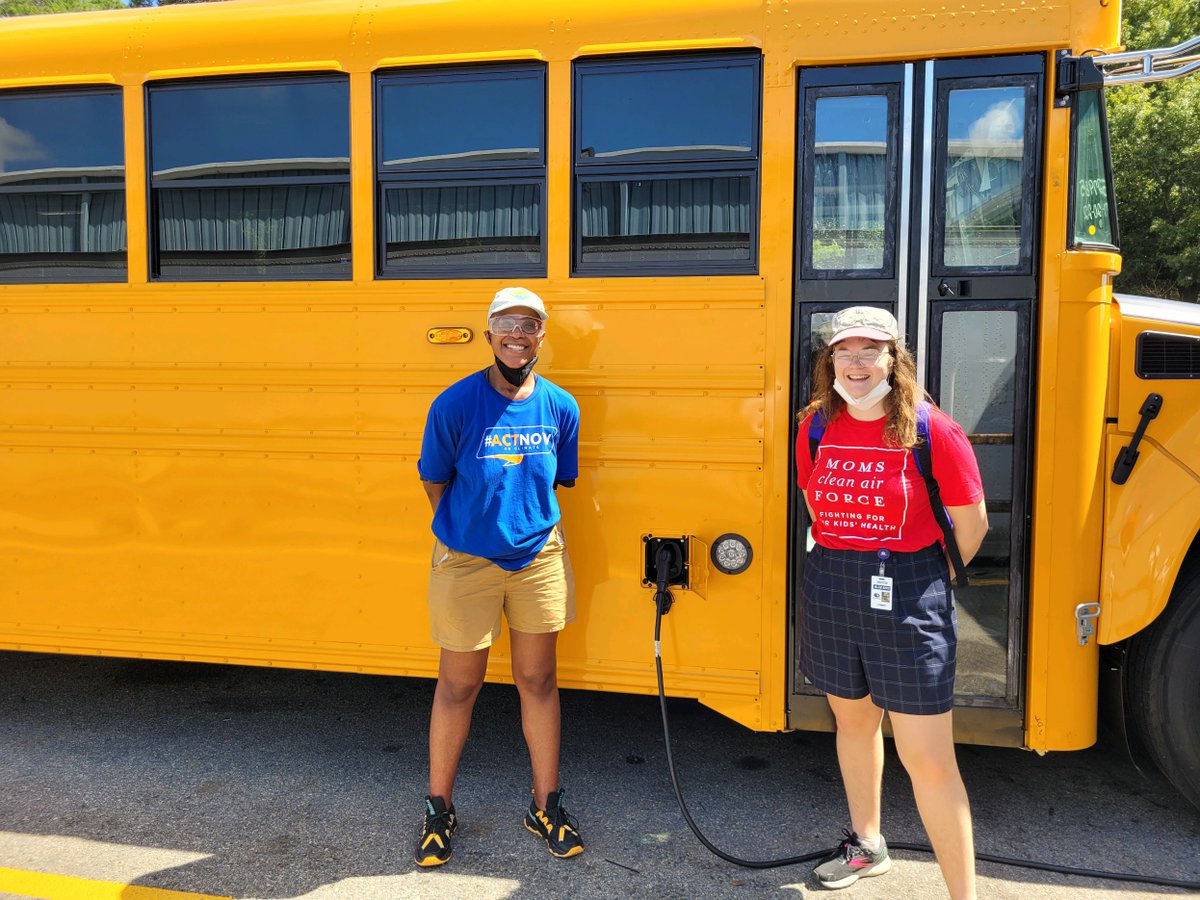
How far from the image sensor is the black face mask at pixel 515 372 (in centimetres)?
272

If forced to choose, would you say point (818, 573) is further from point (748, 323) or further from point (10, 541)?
point (10, 541)

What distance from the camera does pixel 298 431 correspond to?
319 cm

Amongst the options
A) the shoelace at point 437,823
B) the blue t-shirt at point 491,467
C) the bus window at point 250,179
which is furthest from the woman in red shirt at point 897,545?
the bus window at point 250,179

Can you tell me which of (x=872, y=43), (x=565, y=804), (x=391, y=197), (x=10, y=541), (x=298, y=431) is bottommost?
(x=565, y=804)

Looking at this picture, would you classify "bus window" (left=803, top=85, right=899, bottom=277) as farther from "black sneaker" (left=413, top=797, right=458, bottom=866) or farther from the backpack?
"black sneaker" (left=413, top=797, right=458, bottom=866)

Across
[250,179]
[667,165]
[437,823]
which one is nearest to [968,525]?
[667,165]

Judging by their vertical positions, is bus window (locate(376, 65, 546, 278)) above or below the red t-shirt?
above

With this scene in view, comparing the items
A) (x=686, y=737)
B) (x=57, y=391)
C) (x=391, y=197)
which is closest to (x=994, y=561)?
(x=686, y=737)

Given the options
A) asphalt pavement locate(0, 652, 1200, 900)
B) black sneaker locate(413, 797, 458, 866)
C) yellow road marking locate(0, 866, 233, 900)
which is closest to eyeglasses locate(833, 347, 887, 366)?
asphalt pavement locate(0, 652, 1200, 900)

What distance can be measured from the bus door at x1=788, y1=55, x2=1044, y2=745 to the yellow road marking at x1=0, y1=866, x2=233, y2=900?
7.20 feet

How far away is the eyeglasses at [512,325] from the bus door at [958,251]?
857mm

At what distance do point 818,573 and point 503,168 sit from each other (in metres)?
1.68

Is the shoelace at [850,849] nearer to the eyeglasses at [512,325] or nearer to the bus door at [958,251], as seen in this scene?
the bus door at [958,251]

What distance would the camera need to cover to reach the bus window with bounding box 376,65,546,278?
2982 millimetres
